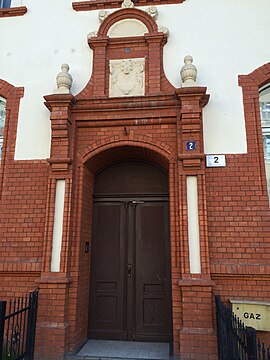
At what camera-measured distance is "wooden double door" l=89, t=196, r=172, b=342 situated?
16.8 ft

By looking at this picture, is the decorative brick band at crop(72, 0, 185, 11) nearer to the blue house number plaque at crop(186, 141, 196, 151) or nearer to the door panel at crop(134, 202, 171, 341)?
the blue house number plaque at crop(186, 141, 196, 151)

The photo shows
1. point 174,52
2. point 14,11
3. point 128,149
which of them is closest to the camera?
point 128,149

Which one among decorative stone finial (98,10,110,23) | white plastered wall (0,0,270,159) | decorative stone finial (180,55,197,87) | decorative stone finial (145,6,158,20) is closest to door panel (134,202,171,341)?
white plastered wall (0,0,270,159)

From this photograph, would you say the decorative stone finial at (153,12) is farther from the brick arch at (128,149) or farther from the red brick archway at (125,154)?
the brick arch at (128,149)

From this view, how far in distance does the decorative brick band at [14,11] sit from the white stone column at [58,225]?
351cm

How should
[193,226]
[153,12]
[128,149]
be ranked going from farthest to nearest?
[153,12], [128,149], [193,226]

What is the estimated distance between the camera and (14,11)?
6.00 meters

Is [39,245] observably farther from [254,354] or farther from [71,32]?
[71,32]

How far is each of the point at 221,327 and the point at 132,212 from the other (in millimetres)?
2313

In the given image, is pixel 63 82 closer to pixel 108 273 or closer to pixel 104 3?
pixel 104 3

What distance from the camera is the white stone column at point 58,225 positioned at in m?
4.70

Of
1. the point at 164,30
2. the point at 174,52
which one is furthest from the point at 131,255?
the point at 164,30

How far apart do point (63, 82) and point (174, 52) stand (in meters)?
1.97

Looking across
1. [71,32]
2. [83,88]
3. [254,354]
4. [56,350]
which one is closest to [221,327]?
Answer: [254,354]
